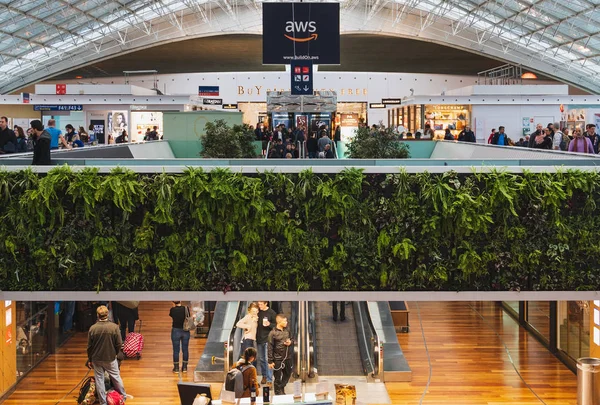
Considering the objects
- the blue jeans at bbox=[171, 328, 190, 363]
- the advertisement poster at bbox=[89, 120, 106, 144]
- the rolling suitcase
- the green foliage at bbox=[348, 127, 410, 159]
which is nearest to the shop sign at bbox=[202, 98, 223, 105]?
the advertisement poster at bbox=[89, 120, 106, 144]

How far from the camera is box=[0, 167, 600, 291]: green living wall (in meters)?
7.57

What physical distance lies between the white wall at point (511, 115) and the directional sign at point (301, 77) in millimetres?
19427

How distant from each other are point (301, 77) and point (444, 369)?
745cm

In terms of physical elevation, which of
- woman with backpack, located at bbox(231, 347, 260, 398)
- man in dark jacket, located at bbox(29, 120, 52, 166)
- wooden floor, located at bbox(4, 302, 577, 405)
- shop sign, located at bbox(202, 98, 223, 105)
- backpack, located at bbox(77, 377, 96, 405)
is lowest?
wooden floor, located at bbox(4, 302, 577, 405)

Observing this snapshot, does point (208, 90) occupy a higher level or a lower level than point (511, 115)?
higher

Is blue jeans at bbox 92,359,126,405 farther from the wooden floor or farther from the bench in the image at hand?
the bench

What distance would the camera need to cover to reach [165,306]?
66.4ft

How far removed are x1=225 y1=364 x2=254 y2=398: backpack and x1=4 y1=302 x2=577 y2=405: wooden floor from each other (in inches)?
106

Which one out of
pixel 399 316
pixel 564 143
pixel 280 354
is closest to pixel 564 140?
pixel 564 143

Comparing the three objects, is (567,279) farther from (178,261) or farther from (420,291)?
(178,261)

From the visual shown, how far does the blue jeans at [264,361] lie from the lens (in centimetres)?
1346

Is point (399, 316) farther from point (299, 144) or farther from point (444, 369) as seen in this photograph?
point (299, 144)

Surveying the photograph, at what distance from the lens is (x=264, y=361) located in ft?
45.0

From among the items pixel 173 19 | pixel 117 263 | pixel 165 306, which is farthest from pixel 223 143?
pixel 173 19
